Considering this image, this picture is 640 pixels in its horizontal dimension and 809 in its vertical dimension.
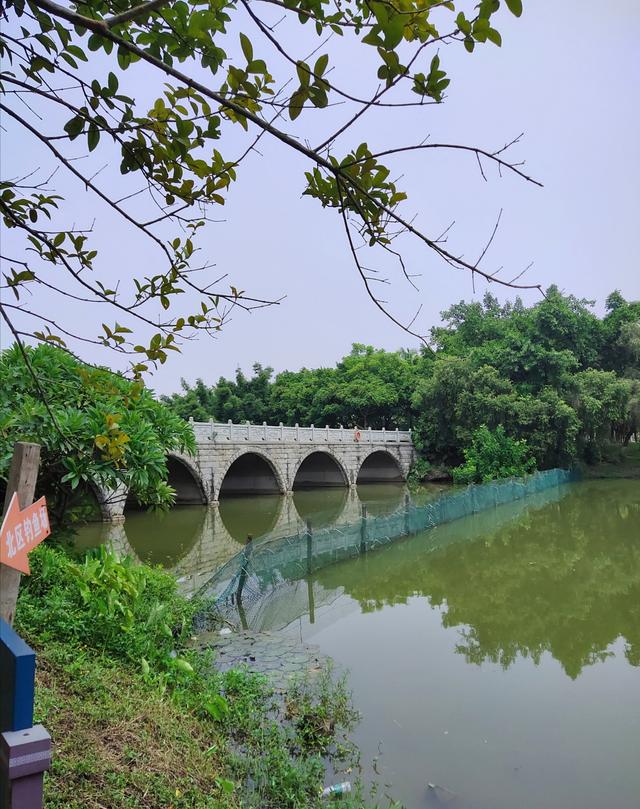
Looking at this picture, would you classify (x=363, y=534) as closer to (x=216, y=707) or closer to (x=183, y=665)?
(x=183, y=665)

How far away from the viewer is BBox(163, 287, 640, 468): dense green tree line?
2630 centimetres

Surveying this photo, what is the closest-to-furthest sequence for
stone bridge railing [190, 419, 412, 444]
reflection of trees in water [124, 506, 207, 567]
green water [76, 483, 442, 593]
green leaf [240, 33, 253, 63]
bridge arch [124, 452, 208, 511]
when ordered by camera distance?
green leaf [240, 33, 253, 63], green water [76, 483, 442, 593], reflection of trees in water [124, 506, 207, 567], bridge arch [124, 452, 208, 511], stone bridge railing [190, 419, 412, 444]

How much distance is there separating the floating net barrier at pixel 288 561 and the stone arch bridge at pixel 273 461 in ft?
24.9

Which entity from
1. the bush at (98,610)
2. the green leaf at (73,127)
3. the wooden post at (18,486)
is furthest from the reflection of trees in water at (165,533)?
the green leaf at (73,127)

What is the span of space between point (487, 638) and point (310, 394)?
Answer: 32756 mm

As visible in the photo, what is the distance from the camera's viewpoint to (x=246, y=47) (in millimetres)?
1735

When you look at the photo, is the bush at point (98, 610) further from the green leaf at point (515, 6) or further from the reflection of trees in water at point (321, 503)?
the reflection of trees in water at point (321, 503)

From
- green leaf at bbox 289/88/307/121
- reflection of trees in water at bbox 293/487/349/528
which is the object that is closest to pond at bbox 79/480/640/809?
green leaf at bbox 289/88/307/121

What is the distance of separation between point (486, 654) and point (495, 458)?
19.4 meters

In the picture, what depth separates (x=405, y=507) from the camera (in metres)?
12.7

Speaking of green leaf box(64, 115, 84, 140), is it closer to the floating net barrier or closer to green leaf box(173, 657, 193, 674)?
green leaf box(173, 657, 193, 674)

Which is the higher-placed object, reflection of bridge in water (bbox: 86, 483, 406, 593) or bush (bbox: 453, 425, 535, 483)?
bush (bbox: 453, 425, 535, 483)

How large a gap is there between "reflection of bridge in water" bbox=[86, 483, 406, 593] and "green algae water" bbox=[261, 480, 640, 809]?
1.72 meters

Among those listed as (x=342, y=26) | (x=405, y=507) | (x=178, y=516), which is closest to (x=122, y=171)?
(x=342, y=26)
